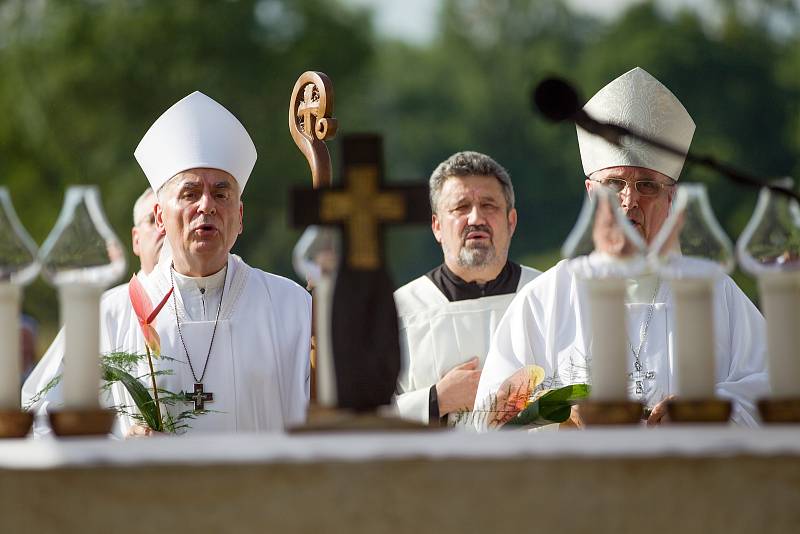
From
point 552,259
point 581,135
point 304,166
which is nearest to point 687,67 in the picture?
point 552,259

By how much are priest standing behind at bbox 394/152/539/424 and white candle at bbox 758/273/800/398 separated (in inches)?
147

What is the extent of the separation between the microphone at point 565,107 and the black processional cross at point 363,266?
335 mm

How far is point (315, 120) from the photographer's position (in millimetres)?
5723

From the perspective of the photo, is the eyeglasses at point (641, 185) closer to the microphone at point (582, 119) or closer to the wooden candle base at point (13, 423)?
the microphone at point (582, 119)

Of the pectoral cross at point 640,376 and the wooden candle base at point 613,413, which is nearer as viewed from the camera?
the wooden candle base at point 613,413

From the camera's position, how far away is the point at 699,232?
3.62m

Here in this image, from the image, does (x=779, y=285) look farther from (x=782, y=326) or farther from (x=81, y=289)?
(x=81, y=289)

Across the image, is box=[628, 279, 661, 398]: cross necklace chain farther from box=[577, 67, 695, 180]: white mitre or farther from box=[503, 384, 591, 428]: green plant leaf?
box=[503, 384, 591, 428]: green plant leaf

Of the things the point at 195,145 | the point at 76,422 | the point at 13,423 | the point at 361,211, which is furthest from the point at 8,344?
the point at 195,145

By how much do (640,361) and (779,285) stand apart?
2606mm

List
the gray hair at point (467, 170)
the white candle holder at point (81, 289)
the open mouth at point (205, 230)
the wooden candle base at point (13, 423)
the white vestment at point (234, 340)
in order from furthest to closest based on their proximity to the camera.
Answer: the gray hair at point (467, 170) → the open mouth at point (205, 230) → the white vestment at point (234, 340) → the wooden candle base at point (13, 423) → the white candle holder at point (81, 289)

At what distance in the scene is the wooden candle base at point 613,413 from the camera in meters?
3.51

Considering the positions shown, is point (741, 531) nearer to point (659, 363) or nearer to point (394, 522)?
point (394, 522)

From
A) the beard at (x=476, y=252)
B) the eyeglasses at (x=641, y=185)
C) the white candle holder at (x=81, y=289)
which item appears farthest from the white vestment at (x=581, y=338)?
the white candle holder at (x=81, y=289)
